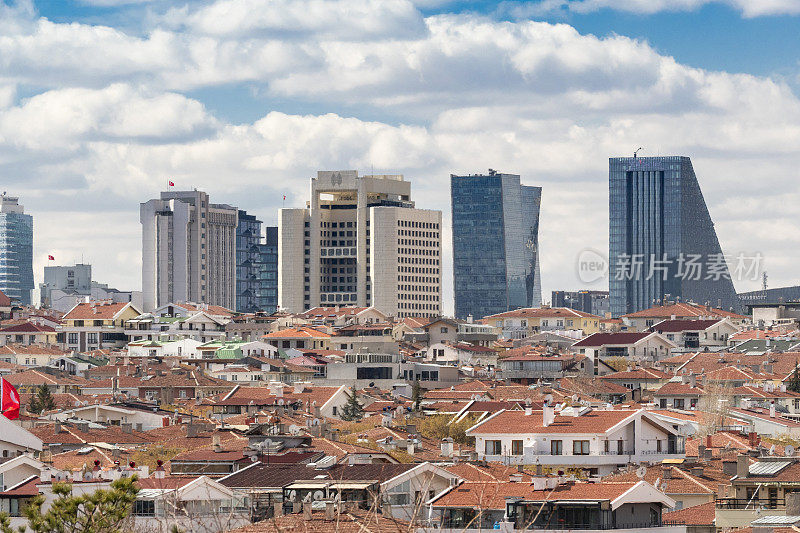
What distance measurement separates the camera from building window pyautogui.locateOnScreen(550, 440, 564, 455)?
2687 inches

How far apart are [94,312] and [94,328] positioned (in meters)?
3.62

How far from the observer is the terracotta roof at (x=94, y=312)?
181 meters

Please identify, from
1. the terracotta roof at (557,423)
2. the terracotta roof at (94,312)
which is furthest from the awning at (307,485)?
the terracotta roof at (94,312)

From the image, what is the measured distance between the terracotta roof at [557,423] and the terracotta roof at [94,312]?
111621 millimetres

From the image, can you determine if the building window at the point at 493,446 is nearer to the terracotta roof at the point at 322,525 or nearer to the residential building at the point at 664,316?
the terracotta roof at the point at 322,525

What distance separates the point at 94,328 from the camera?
179 m

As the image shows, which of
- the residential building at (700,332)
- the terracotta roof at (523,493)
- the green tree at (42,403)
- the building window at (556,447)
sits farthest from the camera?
the residential building at (700,332)

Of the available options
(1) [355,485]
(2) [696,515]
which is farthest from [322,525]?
(2) [696,515]

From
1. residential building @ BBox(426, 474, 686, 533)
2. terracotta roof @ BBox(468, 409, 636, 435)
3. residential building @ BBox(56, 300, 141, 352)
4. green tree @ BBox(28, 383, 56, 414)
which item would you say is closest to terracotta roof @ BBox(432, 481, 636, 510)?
residential building @ BBox(426, 474, 686, 533)

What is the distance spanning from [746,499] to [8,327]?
131m

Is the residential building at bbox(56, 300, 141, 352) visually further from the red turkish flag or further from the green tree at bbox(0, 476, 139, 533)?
the green tree at bbox(0, 476, 139, 533)

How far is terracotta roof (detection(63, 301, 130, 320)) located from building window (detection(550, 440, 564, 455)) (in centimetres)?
11592

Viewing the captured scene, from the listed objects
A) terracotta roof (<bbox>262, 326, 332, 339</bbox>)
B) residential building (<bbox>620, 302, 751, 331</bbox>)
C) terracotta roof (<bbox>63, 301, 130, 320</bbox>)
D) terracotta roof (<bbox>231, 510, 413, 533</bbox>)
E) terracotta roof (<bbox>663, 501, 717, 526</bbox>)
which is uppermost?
terracotta roof (<bbox>63, 301, 130, 320</bbox>)

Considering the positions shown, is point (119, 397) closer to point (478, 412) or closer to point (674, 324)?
point (478, 412)
